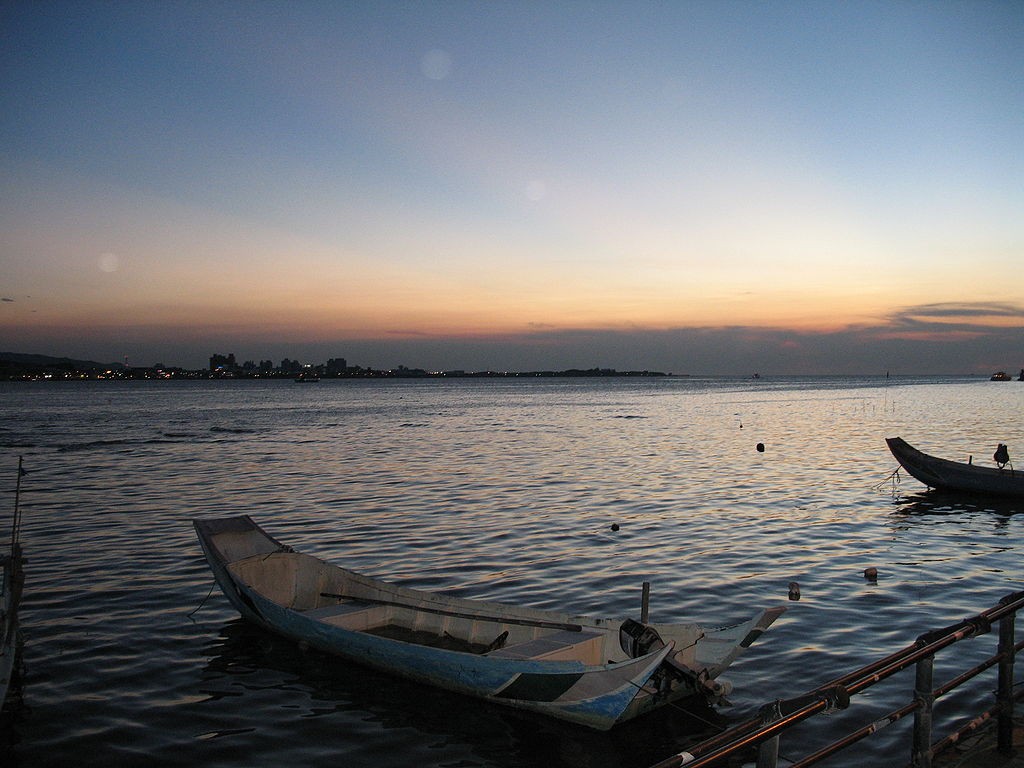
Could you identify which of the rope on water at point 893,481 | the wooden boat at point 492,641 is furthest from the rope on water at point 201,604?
the rope on water at point 893,481

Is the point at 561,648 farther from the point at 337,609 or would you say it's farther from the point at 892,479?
the point at 892,479

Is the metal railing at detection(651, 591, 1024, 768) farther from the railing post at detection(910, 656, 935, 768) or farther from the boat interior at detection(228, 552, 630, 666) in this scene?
the boat interior at detection(228, 552, 630, 666)

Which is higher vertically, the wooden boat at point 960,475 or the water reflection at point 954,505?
the wooden boat at point 960,475

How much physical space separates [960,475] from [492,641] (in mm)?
25548

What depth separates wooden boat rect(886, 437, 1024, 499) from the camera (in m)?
29.2

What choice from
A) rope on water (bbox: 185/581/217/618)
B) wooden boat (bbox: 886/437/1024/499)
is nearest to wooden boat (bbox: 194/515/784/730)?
rope on water (bbox: 185/581/217/618)

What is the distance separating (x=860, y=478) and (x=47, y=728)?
34.0m

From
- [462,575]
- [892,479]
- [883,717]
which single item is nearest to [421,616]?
[462,575]

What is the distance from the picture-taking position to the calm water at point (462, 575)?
11125 millimetres

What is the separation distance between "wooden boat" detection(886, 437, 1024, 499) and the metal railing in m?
26.3

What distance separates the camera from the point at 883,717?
5453mm

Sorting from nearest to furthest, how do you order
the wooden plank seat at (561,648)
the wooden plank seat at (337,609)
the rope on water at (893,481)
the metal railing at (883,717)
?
the metal railing at (883,717)
the wooden plank seat at (561,648)
the wooden plank seat at (337,609)
the rope on water at (893,481)

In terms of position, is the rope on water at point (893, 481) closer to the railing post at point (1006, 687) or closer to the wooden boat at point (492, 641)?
the wooden boat at point (492, 641)

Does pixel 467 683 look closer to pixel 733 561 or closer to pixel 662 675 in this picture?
pixel 662 675
